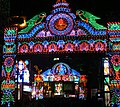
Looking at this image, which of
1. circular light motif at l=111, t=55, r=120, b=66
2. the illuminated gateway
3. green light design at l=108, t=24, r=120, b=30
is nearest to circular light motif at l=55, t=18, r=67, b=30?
the illuminated gateway

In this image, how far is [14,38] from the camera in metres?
19.1

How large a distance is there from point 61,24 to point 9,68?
3812mm

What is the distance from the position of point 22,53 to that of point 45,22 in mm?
2163

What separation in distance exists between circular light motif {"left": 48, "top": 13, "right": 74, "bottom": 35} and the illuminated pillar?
2.26 meters

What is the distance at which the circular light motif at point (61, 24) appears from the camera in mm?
18391

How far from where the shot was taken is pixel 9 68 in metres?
19.0

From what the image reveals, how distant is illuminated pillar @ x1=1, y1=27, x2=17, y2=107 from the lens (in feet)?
61.2

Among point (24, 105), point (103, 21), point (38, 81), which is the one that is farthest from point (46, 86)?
point (103, 21)

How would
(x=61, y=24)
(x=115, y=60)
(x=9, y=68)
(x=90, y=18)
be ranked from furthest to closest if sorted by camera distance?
(x=9, y=68), (x=61, y=24), (x=90, y=18), (x=115, y=60)

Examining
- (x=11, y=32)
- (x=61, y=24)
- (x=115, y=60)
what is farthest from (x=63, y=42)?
(x=11, y=32)

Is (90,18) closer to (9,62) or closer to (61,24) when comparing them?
(61,24)

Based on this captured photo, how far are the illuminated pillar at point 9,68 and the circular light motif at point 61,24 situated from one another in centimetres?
226

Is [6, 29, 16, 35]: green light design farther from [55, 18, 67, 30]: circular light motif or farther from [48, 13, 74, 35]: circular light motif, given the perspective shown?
[55, 18, 67, 30]: circular light motif

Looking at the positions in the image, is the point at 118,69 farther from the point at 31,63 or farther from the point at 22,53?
the point at 31,63
